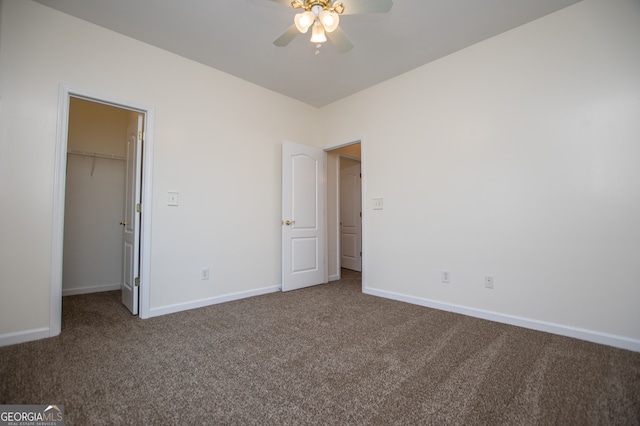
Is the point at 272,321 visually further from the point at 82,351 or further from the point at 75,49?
the point at 75,49

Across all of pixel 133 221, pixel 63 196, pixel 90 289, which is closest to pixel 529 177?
pixel 133 221

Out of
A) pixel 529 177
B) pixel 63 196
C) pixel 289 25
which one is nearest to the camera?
pixel 63 196

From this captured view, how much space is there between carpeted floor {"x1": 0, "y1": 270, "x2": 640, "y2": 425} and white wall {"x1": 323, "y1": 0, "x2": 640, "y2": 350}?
38 centimetres

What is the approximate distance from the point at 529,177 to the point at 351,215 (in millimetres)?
3245

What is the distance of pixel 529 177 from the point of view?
7.88 ft

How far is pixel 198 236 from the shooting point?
301 centimetres

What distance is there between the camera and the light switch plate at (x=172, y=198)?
281 centimetres

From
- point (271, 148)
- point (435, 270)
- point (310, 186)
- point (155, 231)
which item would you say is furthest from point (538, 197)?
point (155, 231)

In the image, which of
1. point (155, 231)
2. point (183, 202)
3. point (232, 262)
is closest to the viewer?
point (155, 231)

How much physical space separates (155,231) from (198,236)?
0.42 metres

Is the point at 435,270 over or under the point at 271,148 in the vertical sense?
under

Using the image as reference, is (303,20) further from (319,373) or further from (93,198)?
(93,198)

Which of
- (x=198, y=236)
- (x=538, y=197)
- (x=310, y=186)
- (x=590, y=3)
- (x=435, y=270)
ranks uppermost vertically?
(x=590, y=3)

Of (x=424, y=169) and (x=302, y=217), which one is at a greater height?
(x=424, y=169)
